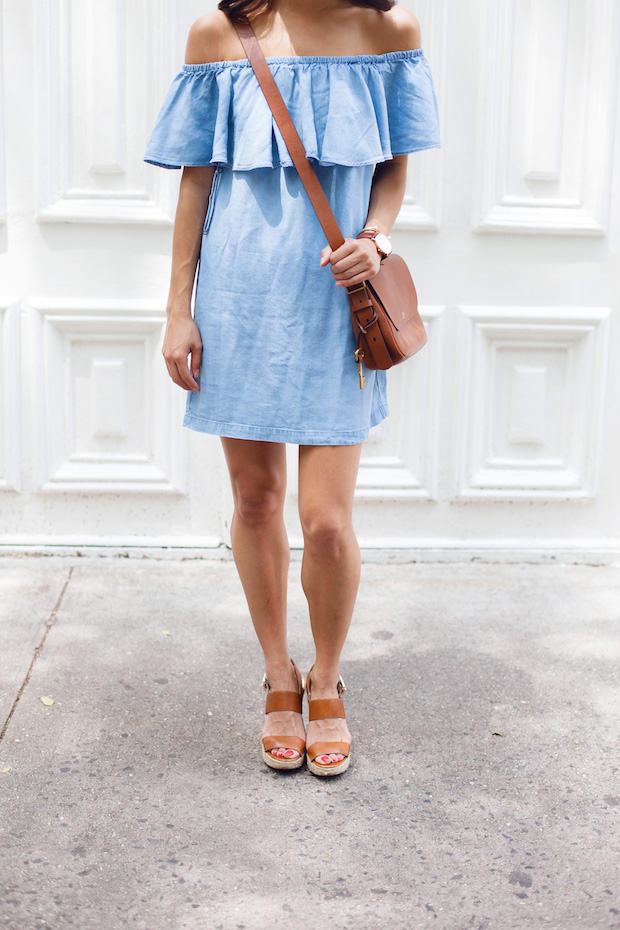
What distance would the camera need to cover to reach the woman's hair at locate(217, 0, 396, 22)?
70.6 inches

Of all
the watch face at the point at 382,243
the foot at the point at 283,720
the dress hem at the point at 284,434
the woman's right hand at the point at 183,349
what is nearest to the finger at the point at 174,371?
the woman's right hand at the point at 183,349

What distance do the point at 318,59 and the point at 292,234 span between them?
340 mm

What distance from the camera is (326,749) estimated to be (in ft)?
6.52

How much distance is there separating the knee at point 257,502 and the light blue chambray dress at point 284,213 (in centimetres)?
15

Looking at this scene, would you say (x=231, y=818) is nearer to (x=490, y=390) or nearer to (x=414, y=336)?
(x=414, y=336)

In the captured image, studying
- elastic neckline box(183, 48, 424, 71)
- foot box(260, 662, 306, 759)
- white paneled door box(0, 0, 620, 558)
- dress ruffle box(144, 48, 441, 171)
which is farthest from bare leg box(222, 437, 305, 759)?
white paneled door box(0, 0, 620, 558)

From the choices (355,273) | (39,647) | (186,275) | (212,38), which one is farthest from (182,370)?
(39,647)

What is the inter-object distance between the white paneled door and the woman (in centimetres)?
124

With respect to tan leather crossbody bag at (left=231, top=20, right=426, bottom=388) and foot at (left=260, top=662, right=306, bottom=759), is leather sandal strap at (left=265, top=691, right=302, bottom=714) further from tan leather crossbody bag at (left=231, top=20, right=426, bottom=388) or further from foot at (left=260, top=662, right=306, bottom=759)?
tan leather crossbody bag at (left=231, top=20, right=426, bottom=388)

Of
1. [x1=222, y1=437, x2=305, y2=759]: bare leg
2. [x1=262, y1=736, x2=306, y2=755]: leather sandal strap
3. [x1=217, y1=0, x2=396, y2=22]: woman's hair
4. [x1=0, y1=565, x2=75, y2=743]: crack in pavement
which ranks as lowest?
[x1=0, y1=565, x2=75, y2=743]: crack in pavement

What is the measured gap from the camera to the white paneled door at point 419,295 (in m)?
3.04

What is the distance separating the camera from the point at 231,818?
183 cm

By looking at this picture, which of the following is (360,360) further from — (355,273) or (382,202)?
(382,202)

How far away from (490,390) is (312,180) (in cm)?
169
